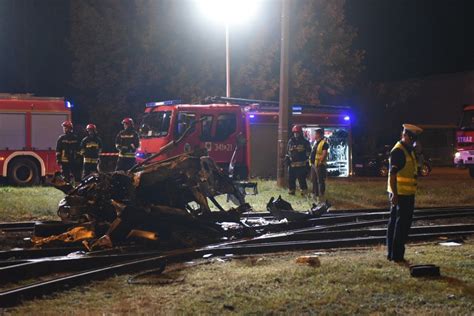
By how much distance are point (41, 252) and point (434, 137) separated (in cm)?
3346

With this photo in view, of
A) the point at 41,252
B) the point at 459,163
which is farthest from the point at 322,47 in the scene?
the point at 41,252

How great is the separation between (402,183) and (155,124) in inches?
445

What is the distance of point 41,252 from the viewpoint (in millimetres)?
9320

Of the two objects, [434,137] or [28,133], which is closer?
[28,133]

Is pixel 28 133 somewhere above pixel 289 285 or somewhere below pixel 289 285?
above

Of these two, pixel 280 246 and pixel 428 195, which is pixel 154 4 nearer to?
pixel 428 195

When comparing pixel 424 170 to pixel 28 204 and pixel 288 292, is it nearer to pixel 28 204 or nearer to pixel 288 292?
pixel 28 204

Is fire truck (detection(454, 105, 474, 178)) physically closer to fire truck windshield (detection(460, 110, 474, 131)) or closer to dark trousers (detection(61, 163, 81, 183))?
fire truck windshield (detection(460, 110, 474, 131))

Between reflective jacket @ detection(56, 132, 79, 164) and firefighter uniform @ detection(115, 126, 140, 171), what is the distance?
1161mm

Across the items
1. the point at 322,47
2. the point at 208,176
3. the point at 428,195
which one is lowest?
the point at 428,195

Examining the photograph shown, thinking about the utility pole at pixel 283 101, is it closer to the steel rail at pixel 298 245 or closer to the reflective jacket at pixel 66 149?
the reflective jacket at pixel 66 149

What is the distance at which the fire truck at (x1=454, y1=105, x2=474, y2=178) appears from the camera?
2428 cm

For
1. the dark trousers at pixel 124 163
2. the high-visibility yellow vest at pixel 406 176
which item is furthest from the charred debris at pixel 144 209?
the dark trousers at pixel 124 163

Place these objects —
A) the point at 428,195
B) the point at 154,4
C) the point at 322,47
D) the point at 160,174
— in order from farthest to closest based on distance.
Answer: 1. the point at 322,47
2. the point at 154,4
3. the point at 428,195
4. the point at 160,174
